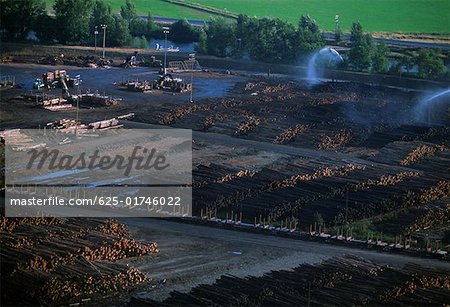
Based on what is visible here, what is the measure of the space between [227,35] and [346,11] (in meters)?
21.5

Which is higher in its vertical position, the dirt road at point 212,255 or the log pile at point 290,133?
the log pile at point 290,133

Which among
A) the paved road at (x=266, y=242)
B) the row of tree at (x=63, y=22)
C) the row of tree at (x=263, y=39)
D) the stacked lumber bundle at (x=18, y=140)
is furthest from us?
the row of tree at (x=63, y=22)

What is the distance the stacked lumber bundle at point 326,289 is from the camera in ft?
44.2

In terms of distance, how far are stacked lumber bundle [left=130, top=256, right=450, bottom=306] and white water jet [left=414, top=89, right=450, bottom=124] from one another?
15.4m

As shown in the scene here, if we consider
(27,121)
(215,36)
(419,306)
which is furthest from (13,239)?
(215,36)

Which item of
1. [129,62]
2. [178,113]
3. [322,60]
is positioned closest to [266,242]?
[178,113]

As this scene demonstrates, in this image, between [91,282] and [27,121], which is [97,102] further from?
[91,282]

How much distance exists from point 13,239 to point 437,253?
725 cm

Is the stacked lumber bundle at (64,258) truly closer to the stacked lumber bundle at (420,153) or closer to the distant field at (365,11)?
the stacked lumber bundle at (420,153)

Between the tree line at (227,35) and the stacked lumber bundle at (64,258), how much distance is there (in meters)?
24.5

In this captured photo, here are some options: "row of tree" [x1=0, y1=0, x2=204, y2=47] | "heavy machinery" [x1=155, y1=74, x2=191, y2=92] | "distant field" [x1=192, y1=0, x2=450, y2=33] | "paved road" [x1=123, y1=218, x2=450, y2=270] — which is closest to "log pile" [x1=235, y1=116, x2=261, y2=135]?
"heavy machinery" [x1=155, y1=74, x2=191, y2=92]

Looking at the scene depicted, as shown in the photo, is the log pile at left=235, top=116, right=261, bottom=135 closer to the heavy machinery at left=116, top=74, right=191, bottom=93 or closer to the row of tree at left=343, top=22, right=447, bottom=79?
the heavy machinery at left=116, top=74, right=191, bottom=93

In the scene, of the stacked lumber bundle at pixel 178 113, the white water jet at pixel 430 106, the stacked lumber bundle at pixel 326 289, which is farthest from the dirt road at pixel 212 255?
the white water jet at pixel 430 106

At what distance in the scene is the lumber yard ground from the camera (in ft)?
46.6
